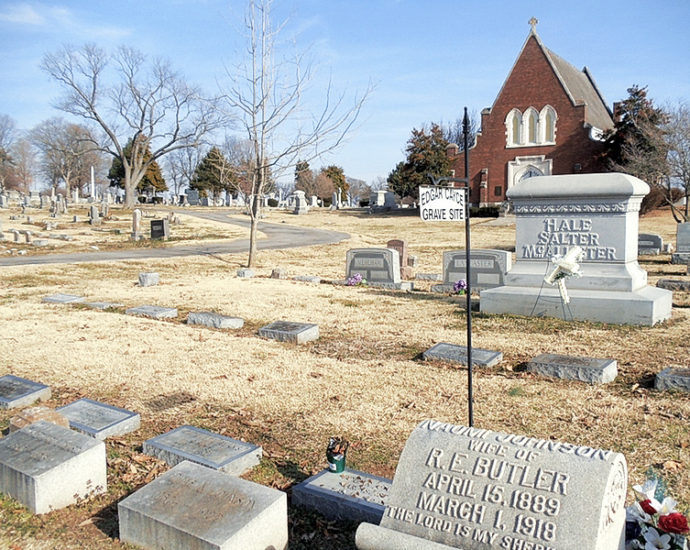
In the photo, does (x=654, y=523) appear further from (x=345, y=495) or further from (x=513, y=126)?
(x=513, y=126)

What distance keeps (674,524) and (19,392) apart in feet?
18.0

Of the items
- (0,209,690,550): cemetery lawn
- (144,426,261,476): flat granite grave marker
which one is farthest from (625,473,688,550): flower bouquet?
(144,426,261,476): flat granite grave marker

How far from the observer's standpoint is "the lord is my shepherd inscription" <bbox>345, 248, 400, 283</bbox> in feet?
43.5

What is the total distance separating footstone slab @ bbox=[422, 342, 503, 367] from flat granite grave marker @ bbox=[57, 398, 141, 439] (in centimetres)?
324

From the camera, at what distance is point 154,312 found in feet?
32.0

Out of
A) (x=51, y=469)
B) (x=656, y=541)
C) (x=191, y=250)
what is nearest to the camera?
(x=656, y=541)

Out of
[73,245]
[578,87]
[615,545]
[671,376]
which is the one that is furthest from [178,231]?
[578,87]

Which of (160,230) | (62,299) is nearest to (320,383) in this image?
(62,299)

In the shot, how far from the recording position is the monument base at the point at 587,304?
26.2 ft

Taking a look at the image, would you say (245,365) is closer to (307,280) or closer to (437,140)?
(307,280)

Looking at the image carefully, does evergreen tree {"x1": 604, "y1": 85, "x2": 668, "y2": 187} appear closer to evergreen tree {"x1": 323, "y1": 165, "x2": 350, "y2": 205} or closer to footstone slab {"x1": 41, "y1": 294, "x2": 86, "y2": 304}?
footstone slab {"x1": 41, "y1": 294, "x2": 86, "y2": 304}

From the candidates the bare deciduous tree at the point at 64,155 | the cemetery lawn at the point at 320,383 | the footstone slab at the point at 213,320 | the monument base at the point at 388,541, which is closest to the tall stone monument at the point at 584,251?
the cemetery lawn at the point at 320,383

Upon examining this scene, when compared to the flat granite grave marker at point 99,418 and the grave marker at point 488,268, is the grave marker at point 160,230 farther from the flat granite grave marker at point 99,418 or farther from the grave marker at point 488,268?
the flat granite grave marker at point 99,418

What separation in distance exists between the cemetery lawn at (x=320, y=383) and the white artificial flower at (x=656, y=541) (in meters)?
1.18
